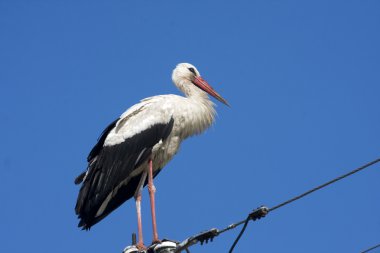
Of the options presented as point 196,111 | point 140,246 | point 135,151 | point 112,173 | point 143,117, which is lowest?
point 140,246

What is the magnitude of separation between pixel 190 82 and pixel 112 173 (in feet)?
8.39

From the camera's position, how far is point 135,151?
11.2 metres

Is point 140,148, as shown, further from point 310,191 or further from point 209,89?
point 310,191

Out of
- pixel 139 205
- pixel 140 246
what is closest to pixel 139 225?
pixel 139 205

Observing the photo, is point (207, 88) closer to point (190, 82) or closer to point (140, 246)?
point (190, 82)

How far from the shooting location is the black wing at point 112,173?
1064 centimetres

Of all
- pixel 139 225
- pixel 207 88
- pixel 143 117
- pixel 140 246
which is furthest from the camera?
pixel 207 88

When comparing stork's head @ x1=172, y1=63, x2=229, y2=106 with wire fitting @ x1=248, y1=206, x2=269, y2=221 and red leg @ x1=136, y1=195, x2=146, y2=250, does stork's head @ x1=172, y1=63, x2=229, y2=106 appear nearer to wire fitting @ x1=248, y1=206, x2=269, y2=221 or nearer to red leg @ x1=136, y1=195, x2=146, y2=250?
A: red leg @ x1=136, y1=195, x2=146, y2=250

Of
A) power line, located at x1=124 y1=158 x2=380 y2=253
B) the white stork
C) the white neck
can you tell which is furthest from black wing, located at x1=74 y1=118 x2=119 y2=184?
power line, located at x1=124 y1=158 x2=380 y2=253

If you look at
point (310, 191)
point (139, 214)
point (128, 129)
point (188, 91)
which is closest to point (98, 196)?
point (139, 214)

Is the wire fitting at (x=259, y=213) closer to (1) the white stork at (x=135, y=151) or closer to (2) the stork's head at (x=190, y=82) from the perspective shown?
(1) the white stork at (x=135, y=151)

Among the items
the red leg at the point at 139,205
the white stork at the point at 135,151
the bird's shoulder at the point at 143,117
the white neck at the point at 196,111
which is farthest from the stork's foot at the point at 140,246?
the white neck at the point at 196,111

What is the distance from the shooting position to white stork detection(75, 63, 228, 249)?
35.3 feet

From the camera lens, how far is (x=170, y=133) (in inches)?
451
